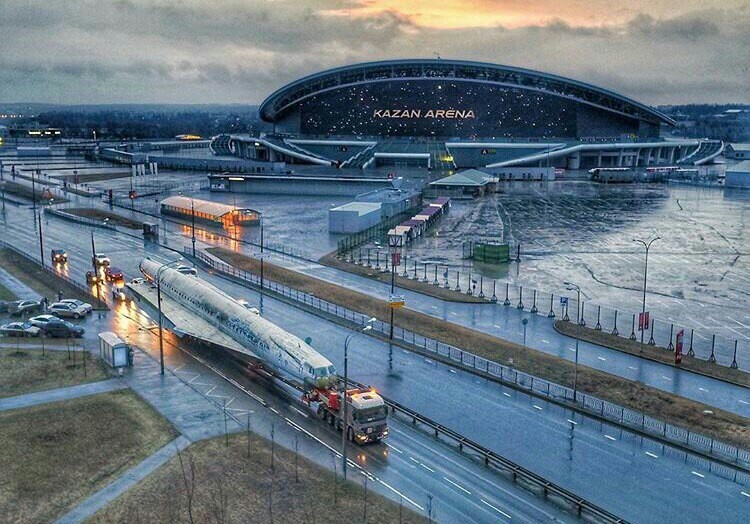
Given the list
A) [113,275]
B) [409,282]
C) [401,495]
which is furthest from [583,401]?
[113,275]

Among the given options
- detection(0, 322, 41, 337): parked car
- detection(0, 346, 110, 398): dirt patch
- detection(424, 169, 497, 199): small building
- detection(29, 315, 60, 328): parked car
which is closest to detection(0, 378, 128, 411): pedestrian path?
detection(0, 346, 110, 398): dirt patch

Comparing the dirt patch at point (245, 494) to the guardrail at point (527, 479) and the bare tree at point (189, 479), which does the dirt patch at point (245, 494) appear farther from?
the guardrail at point (527, 479)

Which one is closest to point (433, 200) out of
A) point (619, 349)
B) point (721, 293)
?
point (721, 293)

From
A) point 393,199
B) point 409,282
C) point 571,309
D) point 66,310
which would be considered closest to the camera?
point 66,310

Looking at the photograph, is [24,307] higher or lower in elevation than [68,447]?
higher

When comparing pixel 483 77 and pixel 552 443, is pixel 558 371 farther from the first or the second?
pixel 483 77
